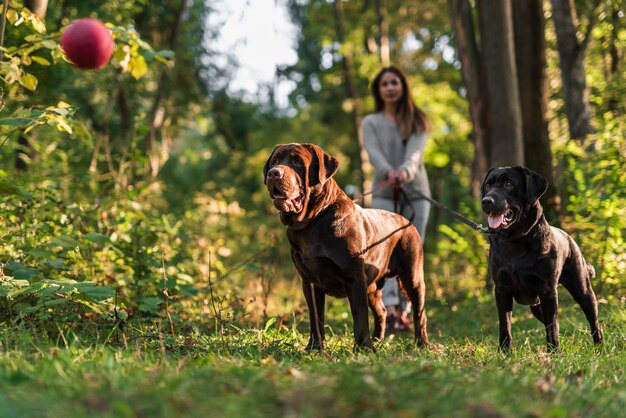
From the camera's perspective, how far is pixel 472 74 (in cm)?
1102

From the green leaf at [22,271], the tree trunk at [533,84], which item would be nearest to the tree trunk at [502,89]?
the tree trunk at [533,84]

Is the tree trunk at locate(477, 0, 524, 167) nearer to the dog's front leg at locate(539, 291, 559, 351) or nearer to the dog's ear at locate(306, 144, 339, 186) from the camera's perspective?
the dog's front leg at locate(539, 291, 559, 351)

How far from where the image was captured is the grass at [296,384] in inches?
93.1

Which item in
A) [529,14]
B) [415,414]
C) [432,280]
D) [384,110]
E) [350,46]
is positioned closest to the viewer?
[415,414]

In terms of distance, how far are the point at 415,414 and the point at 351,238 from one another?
2158 millimetres

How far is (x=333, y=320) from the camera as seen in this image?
746 centimetres

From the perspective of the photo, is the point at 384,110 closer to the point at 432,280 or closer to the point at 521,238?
the point at 521,238

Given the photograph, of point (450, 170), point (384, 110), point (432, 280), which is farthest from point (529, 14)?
point (450, 170)

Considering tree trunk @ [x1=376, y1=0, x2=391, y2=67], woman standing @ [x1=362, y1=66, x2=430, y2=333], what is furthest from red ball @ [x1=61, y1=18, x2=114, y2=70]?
tree trunk @ [x1=376, y1=0, x2=391, y2=67]

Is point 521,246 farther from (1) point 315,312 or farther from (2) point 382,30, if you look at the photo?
(2) point 382,30

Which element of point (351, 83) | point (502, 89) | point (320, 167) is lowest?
point (320, 167)

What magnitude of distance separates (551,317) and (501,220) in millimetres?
826

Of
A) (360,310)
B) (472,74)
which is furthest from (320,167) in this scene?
(472,74)

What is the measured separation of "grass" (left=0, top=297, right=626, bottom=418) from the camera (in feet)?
7.76
